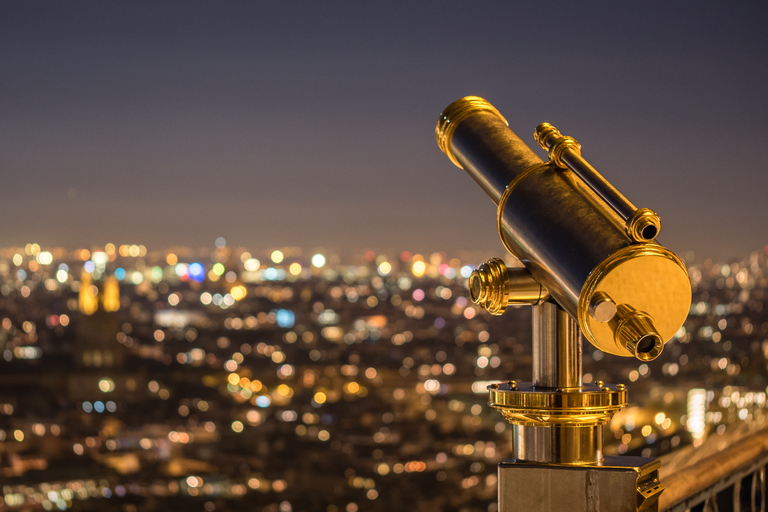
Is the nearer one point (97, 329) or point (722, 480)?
point (722, 480)

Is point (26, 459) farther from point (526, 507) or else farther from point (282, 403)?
point (526, 507)

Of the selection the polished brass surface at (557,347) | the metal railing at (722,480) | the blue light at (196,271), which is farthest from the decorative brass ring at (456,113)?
the blue light at (196,271)

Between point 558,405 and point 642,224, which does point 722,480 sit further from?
point 642,224

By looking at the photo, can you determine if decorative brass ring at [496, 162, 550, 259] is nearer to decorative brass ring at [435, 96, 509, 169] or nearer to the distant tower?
decorative brass ring at [435, 96, 509, 169]

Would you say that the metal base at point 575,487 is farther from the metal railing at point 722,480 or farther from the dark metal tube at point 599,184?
the metal railing at point 722,480

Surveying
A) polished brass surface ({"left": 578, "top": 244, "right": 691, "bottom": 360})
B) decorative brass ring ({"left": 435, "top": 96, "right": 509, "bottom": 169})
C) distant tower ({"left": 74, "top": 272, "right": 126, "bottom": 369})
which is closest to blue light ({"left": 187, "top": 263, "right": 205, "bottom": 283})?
distant tower ({"left": 74, "top": 272, "right": 126, "bottom": 369})

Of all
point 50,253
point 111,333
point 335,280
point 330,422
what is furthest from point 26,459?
point 335,280

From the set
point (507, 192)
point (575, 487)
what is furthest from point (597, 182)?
point (575, 487)
